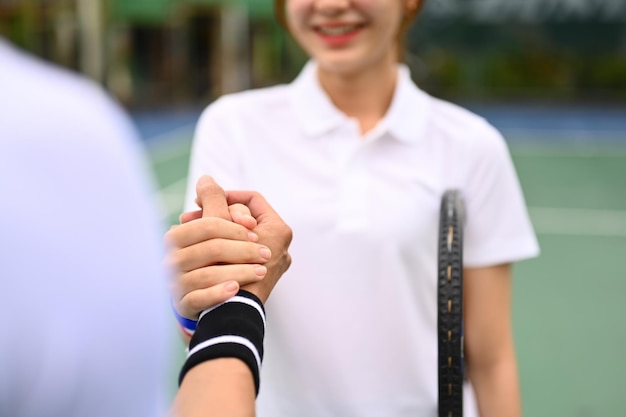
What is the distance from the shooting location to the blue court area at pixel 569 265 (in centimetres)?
448

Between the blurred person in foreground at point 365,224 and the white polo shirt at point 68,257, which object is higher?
the white polo shirt at point 68,257

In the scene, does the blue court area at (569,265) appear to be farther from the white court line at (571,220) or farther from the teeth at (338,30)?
the teeth at (338,30)

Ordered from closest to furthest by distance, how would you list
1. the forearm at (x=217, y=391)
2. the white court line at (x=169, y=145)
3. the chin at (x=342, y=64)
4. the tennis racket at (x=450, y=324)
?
the forearm at (x=217, y=391), the tennis racket at (x=450, y=324), the chin at (x=342, y=64), the white court line at (x=169, y=145)

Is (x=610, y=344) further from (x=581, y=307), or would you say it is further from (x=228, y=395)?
(x=228, y=395)

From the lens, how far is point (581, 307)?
5691 millimetres

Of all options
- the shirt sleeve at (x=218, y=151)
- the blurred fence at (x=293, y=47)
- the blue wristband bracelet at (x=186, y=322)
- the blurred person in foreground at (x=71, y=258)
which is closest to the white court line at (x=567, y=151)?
the blurred fence at (x=293, y=47)

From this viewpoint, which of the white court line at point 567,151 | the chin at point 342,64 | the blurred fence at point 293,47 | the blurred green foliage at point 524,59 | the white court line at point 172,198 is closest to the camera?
the chin at point 342,64

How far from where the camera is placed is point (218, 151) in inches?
59.4

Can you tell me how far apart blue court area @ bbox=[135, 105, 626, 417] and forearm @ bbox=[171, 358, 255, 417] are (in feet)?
11.8

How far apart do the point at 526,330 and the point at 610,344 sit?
498mm

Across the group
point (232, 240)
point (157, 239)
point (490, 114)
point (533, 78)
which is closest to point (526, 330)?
point (232, 240)

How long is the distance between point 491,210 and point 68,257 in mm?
1142

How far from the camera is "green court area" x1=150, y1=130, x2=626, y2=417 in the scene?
441cm

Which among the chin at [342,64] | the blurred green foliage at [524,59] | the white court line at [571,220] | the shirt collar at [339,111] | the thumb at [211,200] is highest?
the thumb at [211,200]
